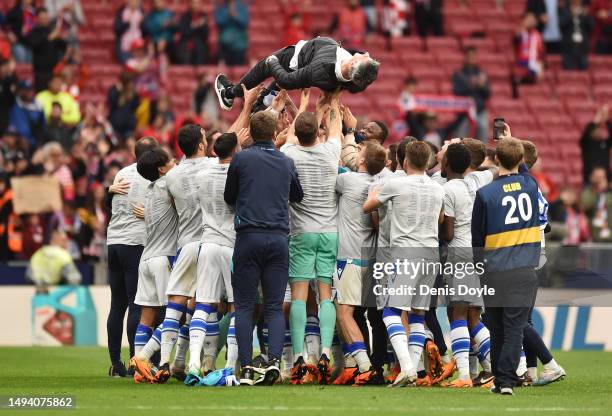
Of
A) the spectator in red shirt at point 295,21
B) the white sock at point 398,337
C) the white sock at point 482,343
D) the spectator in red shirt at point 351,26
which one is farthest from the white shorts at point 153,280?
the spectator in red shirt at point 351,26

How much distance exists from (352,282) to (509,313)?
2105 millimetres

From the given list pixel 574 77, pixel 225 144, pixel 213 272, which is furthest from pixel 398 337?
pixel 574 77

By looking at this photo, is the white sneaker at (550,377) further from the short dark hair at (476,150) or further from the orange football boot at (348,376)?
the short dark hair at (476,150)

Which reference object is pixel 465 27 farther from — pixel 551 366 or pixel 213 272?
pixel 213 272

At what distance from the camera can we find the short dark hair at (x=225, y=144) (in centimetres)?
1243

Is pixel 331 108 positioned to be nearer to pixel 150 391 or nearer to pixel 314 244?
pixel 314 244

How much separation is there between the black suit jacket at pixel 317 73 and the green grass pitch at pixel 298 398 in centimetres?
273

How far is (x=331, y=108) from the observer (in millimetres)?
12938

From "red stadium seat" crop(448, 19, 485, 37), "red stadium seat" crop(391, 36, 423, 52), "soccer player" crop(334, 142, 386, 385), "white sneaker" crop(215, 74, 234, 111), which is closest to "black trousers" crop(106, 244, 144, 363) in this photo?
"white sneaker" crop(215, 74, 234, 111)

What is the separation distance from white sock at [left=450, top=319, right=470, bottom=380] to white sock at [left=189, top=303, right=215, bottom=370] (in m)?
2.21

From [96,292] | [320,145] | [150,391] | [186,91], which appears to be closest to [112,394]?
[150,391]

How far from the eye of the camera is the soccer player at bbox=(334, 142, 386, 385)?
12654mm

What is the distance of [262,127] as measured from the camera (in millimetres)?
12055

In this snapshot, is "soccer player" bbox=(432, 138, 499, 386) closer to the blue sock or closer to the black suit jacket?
the blue sock
